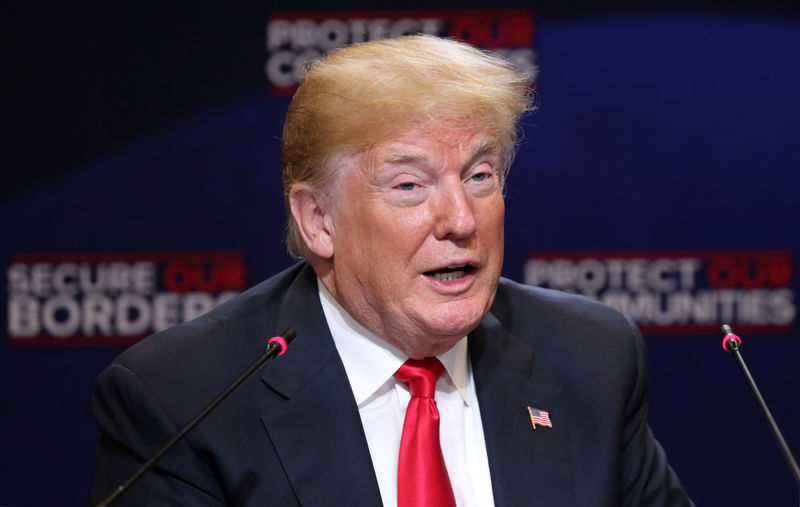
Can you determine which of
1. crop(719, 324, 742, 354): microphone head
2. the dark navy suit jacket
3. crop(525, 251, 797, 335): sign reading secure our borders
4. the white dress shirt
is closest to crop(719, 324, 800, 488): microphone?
crop(719, 324, 742, 354): microphone head

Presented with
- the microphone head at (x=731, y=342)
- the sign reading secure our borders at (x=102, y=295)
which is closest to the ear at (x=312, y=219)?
the microphone head at (x=731, y=342)

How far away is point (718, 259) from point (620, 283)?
0.35 m

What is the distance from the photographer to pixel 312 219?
1.87 meters

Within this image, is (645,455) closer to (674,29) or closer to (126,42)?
(674,29)

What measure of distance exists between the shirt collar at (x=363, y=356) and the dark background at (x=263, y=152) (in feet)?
4.61

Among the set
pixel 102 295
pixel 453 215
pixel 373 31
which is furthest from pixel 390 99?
pixel 102 295

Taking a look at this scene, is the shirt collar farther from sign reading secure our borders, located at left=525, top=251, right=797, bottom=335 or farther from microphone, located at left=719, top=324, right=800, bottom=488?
sign reading secure our borders, located at left=525, top=251, right=797, bottom=335

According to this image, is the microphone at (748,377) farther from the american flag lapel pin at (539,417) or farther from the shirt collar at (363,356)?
the shirt collar at (363,356)

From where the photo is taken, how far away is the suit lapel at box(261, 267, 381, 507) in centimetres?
175

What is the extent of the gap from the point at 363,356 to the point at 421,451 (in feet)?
0.72

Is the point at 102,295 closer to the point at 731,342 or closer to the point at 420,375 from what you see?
the point at 420,375

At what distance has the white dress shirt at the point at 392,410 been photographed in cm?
185

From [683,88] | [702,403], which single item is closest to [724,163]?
[683,88]

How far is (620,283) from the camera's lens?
132 inches
